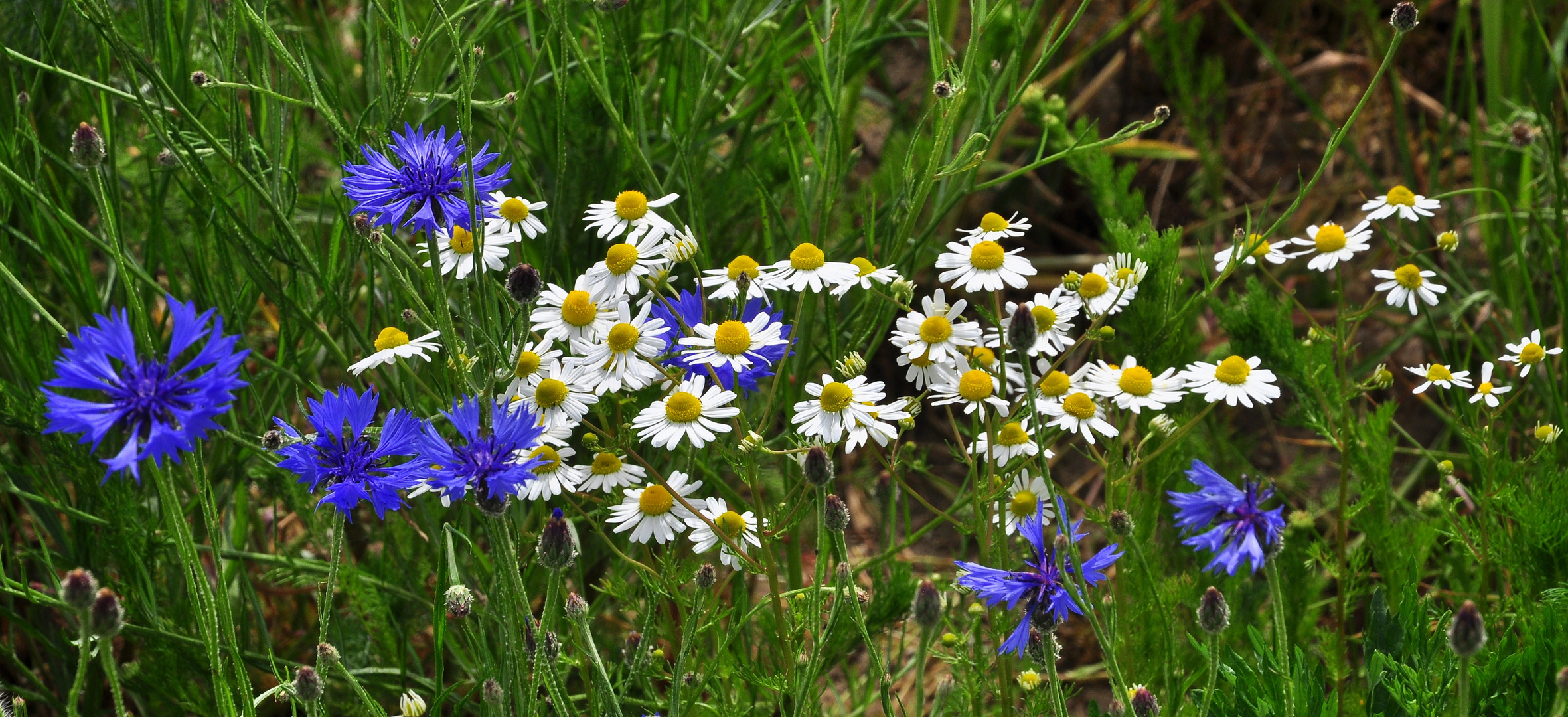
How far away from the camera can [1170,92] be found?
8.81ft

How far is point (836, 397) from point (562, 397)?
241 mm

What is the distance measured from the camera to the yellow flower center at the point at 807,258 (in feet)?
3.92

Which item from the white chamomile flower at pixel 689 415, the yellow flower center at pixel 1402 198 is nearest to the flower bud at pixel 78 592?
the white chamomile flower at pixel 689 415

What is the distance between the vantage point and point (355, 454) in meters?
0.89

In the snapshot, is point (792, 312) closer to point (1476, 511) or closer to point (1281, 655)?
point (1281, 655)

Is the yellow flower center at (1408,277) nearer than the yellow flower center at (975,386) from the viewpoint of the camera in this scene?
No

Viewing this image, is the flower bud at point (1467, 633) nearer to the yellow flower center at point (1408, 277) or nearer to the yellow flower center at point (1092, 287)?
the yellow flower center at point (1092, 287)

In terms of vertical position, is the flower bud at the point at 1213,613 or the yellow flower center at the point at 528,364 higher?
the yellow flower center at the point at 528,364

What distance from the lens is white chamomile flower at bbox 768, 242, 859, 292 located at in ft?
3.87

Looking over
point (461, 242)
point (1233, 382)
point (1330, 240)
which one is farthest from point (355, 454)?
point (1330, 240)

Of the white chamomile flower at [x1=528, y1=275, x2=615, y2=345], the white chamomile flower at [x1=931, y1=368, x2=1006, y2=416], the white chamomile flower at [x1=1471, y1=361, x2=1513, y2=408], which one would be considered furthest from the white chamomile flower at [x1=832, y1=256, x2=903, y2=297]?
the white chamomile flower at [x1=1471, y1=361, x2=1513, y2=408]

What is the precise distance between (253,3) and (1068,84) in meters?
1.87

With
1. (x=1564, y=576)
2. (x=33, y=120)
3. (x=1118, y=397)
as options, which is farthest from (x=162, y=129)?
(x=1564, y=576)

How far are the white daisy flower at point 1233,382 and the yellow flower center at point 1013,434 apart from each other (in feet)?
0.54
